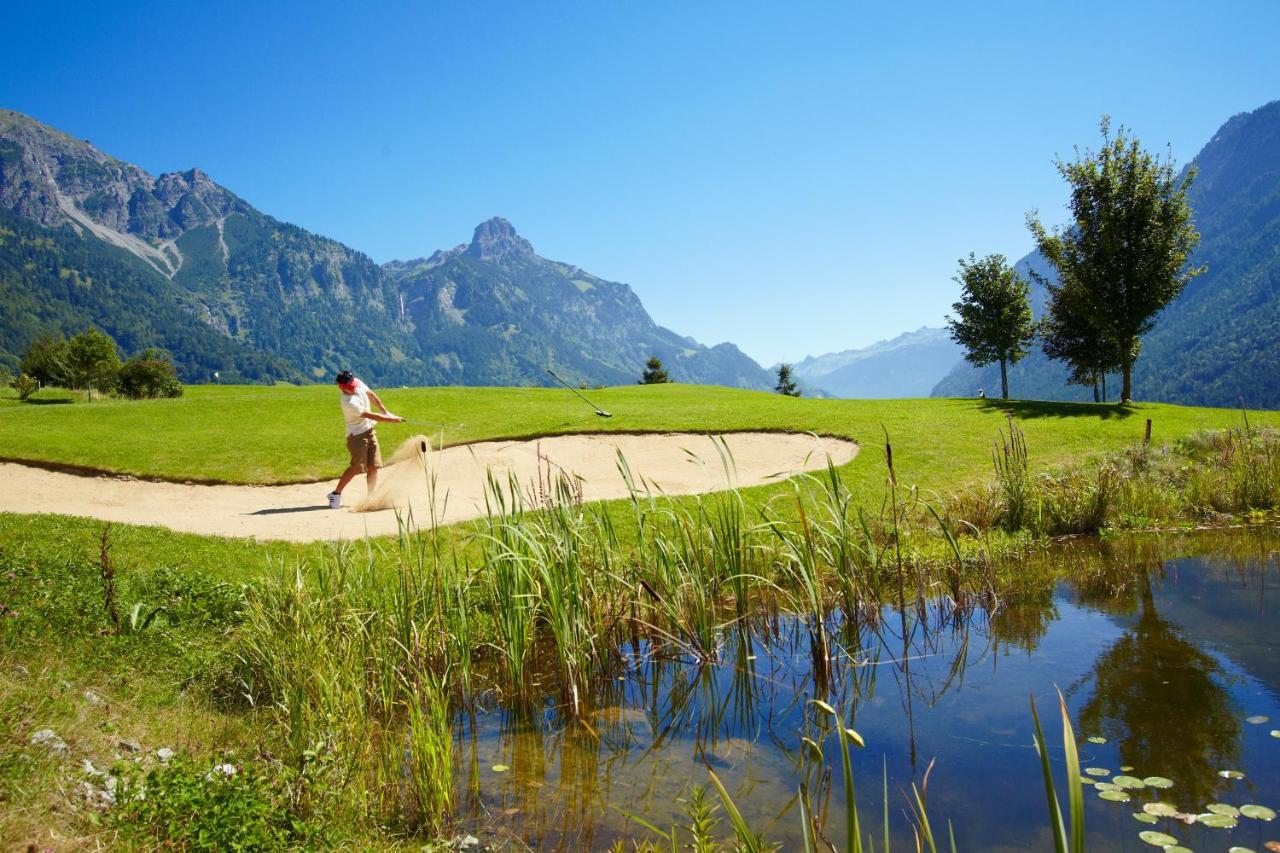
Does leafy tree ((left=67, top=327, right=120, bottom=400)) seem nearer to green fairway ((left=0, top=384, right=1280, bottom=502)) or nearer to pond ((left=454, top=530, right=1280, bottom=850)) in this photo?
green fairway ((left=0, top=384, right=1280, bottom=502))

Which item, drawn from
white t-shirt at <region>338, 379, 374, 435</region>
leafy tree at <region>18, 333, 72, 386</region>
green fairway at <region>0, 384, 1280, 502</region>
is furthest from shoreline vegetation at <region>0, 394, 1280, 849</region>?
leafy tree at <region>18, 333, 72, 386</region>

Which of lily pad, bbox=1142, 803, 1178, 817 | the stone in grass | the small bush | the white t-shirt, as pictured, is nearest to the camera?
the small bush

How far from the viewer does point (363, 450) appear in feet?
48.6

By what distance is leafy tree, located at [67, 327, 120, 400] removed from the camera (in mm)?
57250

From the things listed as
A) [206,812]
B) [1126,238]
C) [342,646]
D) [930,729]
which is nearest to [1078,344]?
[1126,238]

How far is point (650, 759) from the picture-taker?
6.06 meters

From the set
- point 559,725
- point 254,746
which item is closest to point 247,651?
point 254,746

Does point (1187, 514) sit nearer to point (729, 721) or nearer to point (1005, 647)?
point (1005, 647)

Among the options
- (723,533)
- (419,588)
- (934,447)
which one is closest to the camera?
(419,588)

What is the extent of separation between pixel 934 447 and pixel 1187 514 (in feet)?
18.6

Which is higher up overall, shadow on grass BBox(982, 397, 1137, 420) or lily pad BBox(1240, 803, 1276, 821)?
shadow on grass BBox(982, 397, 1137, 420)

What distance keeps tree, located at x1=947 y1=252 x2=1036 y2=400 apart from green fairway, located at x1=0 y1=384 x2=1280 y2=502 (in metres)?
26.6

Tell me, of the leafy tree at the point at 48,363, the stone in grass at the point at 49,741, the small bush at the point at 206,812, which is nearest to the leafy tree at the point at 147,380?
the leafy tree at the point at 48,363

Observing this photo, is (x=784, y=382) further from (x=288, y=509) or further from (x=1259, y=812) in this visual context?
(x=1259, y=812)
